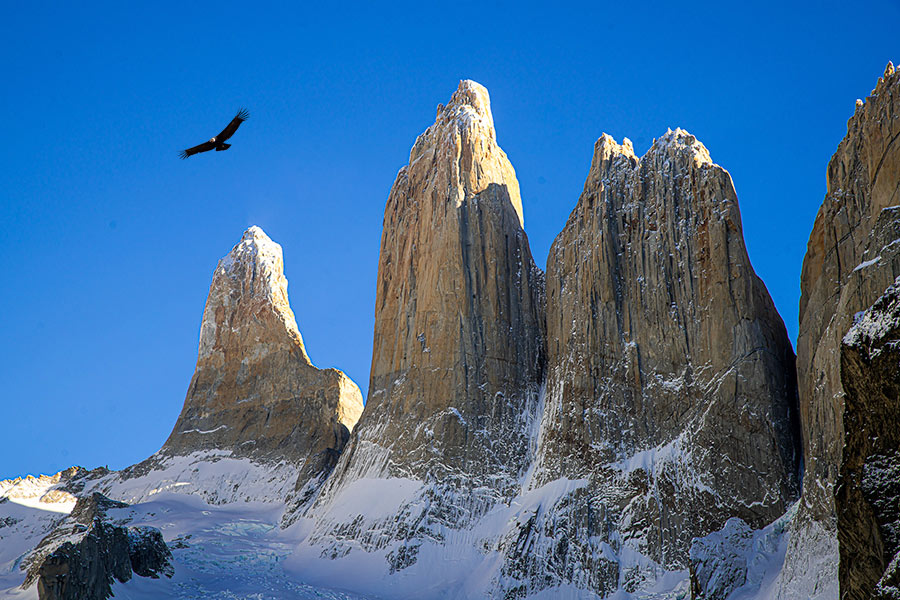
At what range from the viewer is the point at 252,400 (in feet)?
340

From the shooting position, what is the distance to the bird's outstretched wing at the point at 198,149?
3066 centimetres

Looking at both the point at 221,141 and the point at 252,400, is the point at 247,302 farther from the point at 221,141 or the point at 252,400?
the point at 221,141

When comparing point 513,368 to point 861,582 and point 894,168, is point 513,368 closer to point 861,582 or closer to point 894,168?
point 894,168

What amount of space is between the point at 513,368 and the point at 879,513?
194 feet

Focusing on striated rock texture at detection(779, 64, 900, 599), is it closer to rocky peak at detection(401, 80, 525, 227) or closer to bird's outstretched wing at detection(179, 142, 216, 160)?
bird's outstretched wing at detection(179, 142, 216, 160)

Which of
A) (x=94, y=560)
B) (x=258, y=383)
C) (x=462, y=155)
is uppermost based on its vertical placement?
(x=462, y=155)

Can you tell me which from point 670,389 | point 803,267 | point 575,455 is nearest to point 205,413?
point 575,455

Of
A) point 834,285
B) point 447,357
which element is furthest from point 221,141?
point 447,357

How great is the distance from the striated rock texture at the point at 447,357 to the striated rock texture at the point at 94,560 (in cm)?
1277

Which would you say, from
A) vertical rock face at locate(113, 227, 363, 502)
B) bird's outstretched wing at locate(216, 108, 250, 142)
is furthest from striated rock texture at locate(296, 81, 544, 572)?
bird's outstretched wing at locate(216, 108, 250, 142)

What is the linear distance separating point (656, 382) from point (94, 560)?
1406 inches

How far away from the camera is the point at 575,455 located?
65438 millimetres

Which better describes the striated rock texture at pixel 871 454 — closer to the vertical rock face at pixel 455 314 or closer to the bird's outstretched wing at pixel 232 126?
the bird's outstretched wing at pixel 232 126

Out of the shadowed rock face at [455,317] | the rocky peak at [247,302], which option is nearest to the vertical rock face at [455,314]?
the shadowed rock face at [455,317]
